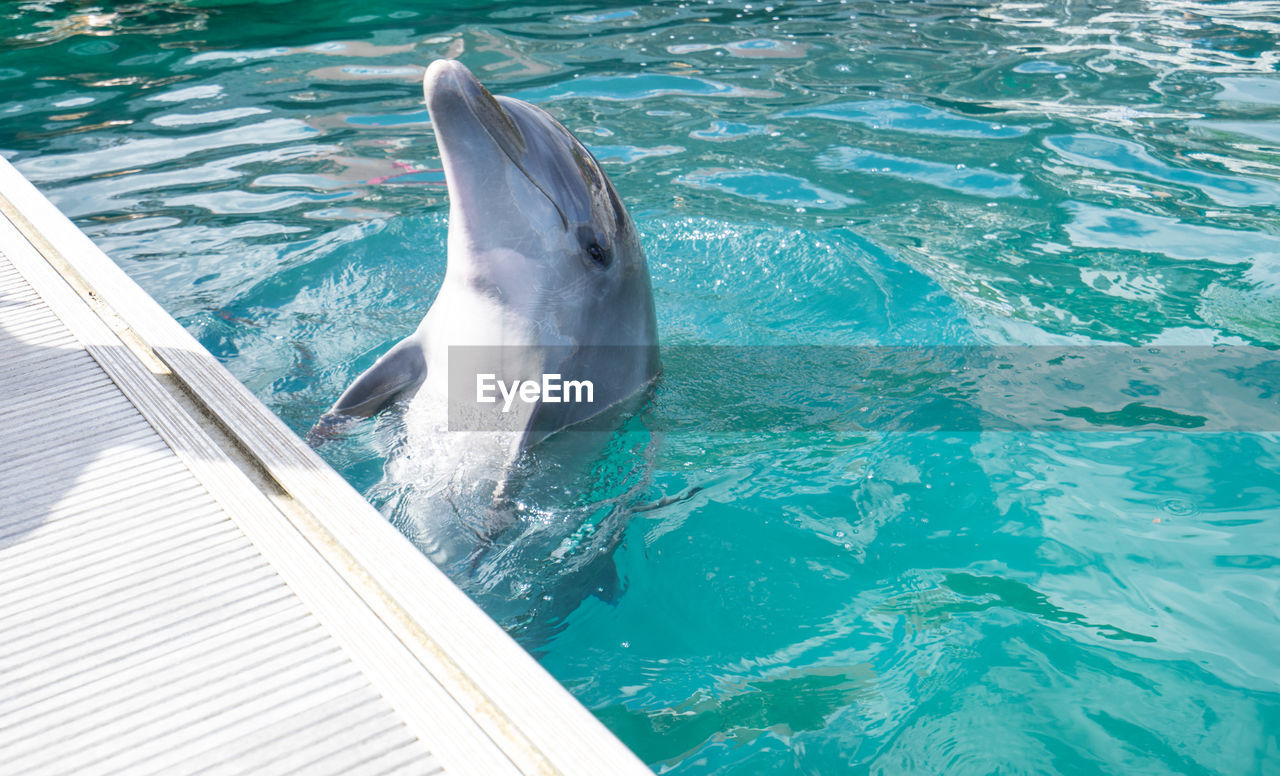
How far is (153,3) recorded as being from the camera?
12.0 m

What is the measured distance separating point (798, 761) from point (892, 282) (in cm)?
340

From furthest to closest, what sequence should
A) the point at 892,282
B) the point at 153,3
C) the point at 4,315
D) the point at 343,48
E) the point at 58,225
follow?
the point at 153,3, the point at 343,48, the point at 892,282, the point at 58,225, the point at 4,315

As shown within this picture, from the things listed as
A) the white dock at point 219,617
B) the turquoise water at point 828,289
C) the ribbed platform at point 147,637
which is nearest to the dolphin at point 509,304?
the turquoise water at point 828,289

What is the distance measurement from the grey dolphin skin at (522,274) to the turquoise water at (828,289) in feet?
0.89

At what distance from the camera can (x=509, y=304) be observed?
3150 millimetres

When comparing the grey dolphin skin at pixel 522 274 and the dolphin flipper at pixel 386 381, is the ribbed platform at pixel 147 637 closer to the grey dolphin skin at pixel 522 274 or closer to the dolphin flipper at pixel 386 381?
the dolphin flipper at pixel 386 381

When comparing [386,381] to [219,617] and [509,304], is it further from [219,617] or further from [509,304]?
[219,617]

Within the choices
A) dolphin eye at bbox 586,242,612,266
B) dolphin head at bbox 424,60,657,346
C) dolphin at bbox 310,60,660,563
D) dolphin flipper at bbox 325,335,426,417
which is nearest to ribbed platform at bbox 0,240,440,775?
dolphin flipper at bbox 325,335,426,417

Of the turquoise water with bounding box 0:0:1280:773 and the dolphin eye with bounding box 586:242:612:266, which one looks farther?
the dolphin eye with bounding box 586:242:612:266

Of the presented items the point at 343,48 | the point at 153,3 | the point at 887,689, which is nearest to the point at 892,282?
the point at 887,689

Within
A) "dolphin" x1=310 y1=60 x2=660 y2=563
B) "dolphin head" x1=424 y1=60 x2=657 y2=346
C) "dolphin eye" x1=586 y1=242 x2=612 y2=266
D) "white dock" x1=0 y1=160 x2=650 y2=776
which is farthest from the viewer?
"dolphin eye" x1=586 y1=242 x2=612 y2=266

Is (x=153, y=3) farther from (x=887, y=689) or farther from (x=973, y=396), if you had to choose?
(x=887, y=689)

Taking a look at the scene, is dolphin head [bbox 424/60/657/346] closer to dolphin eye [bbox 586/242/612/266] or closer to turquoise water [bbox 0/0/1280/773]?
dolphin eye [bbox 586/242/612/266]

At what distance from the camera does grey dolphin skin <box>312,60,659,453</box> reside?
9.78ft
